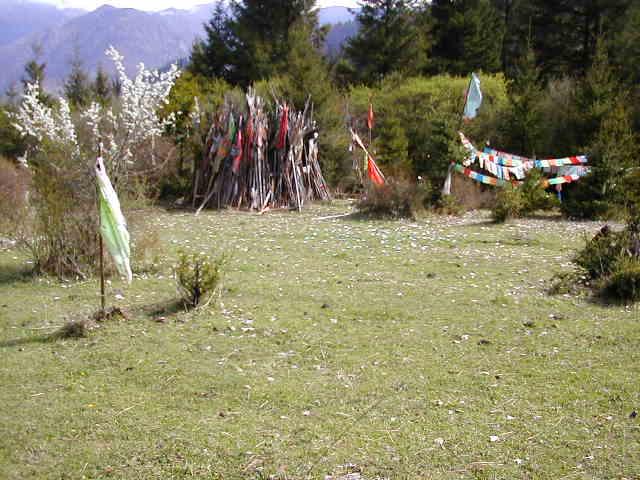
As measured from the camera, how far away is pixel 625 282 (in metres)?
5.59

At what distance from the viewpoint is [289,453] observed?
3.19 m

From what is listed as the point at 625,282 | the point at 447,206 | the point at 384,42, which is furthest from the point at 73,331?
the point at 384,42

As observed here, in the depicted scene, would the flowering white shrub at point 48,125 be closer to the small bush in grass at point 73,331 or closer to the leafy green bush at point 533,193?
the small bush in grass at point 73,331

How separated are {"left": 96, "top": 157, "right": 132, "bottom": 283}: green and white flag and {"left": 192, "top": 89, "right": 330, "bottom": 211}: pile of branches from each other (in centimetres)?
792

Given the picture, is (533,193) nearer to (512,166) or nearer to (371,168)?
(512,166)

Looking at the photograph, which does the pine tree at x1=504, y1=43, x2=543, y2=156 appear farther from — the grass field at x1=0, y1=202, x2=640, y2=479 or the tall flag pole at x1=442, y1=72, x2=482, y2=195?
the grass field at x1=0, y1=202, x2=640, y2=479

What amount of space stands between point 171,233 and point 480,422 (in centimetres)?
684

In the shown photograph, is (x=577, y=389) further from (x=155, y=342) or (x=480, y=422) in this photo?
(x=155, y=342)

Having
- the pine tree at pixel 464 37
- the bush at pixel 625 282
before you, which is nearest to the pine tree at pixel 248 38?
the pine tree at pixel 464 37

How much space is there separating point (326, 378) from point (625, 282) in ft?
10.0

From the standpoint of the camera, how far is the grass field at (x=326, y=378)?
124 inches

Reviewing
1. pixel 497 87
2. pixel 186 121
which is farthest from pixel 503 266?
pixel 497 87

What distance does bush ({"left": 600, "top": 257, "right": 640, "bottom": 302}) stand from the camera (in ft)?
18.1

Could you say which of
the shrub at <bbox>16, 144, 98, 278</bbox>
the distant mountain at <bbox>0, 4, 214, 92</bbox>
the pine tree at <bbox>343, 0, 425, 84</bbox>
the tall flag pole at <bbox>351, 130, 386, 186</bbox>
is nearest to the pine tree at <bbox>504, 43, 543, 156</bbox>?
the tall flag pole at <bbox>351, 130, 386, 186</bbox>
